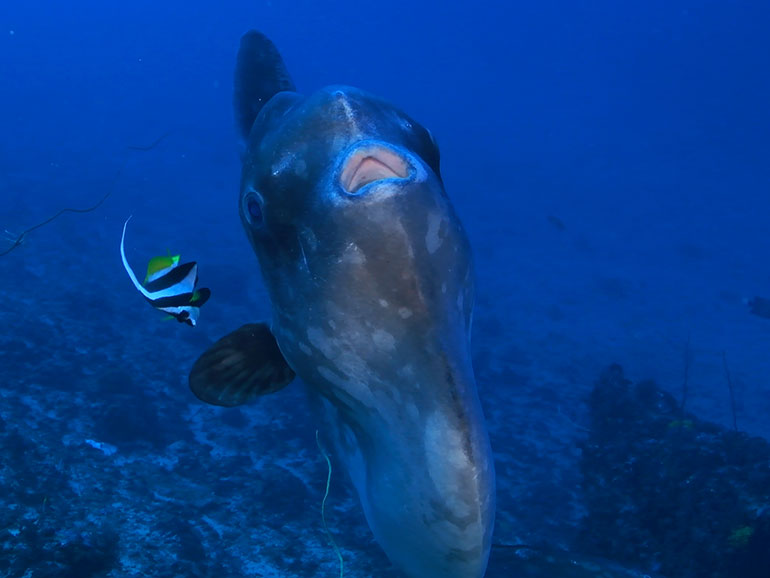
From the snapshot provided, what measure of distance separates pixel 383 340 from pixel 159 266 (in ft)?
5.76

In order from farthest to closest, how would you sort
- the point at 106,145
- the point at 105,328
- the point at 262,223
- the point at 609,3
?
the point at 609,3
the point at 106,145
the point at 105,328
the point at 262,223

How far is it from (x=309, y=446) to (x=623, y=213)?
45.4 m

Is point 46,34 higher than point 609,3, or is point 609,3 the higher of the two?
point 609,3

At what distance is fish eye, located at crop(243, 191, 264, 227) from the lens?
6.95 feet

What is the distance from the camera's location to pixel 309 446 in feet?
25.3

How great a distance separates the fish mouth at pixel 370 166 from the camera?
177cm

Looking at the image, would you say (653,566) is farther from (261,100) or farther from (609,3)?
(609,3)

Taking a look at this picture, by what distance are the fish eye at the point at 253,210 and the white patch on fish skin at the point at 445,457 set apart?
3.18ft

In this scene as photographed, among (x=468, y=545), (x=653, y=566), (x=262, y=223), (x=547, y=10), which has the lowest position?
(x=653, y=566)

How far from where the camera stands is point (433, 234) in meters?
1.76

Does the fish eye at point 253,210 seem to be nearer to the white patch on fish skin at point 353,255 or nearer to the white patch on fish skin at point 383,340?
the white patch on fish skin at point 353,255

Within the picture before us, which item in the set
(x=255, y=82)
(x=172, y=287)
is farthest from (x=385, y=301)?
(x=255, y=82)

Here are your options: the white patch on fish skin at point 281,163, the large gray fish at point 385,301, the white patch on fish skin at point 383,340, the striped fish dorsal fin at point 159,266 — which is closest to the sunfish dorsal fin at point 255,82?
the striped fish dorsal fin at point 159,266

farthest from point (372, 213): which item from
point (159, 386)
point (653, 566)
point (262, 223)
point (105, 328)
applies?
point (105, 328)
